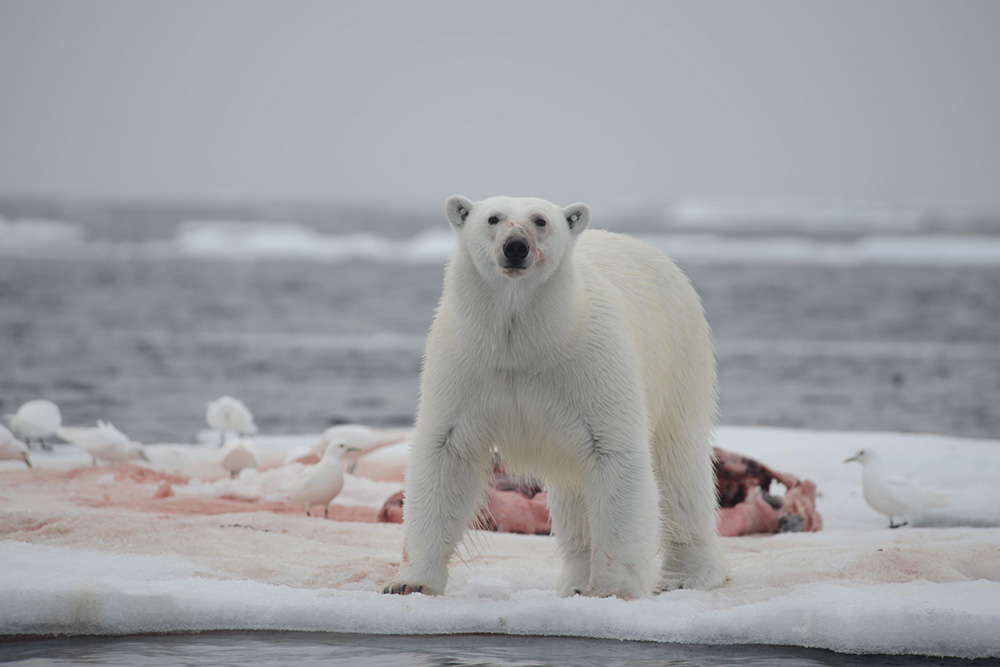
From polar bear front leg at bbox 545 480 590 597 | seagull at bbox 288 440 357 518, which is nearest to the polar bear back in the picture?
polar bear front leg at bbox 545 480 590 597

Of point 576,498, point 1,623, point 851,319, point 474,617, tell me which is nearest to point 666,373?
point 576,498

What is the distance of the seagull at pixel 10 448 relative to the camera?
6682 mm

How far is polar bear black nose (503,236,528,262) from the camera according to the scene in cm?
398

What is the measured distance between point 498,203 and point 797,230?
59.6 m

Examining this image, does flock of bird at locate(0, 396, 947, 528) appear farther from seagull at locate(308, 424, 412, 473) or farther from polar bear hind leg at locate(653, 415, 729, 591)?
polar bear hind leg at locate(653, 415, 729, 591)

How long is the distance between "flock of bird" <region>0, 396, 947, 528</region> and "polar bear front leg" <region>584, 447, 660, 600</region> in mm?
2059

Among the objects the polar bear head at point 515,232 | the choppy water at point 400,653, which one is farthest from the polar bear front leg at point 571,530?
the polar bear head at point 515,232

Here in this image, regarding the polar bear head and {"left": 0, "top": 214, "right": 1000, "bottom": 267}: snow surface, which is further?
{"left": 0, "top": 214, "right": 1000, "bottom": 267}: snow surface

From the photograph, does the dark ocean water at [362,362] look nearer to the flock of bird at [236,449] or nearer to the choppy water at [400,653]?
the choppy water at [400,653]

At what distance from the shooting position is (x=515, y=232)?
4.00 meters

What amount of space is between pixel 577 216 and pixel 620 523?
121cm

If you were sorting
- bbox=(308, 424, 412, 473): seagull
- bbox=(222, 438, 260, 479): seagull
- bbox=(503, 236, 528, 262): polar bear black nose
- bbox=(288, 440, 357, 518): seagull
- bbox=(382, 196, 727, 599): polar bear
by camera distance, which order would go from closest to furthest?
bbox=(503, 236, 528, 262): polar bear black nose, bbox=(382, 196, 727, 599): polar bear, bbox=(288, 440, 357, 518): seagull, bbox=(222, 438, 260, 479): seagull, bbox=(308, 424, 412, 473): seagull

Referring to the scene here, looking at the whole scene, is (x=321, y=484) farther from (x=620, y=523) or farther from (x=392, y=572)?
(x=620, y=523)

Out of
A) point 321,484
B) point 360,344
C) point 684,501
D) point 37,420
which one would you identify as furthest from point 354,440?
point 360,344
